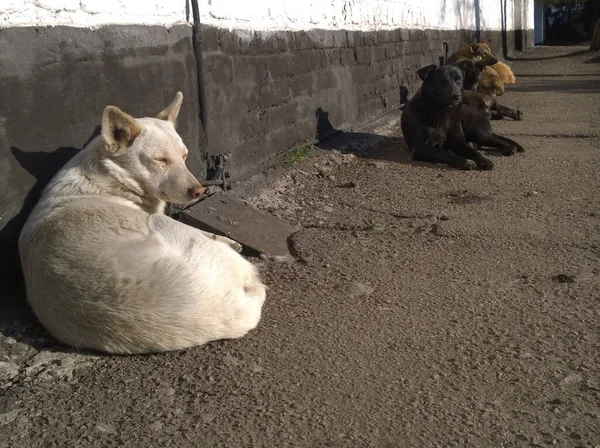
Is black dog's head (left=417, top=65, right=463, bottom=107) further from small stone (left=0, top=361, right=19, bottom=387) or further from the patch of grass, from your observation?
small stone (left=0, top=361, right=19, bottom=387)

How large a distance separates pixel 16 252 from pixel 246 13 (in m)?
3.19

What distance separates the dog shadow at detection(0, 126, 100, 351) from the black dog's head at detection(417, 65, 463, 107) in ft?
14.9

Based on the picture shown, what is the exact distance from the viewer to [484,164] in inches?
274

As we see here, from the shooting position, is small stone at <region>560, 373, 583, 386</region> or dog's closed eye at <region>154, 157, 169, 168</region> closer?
small stone at <region>560, 373, 583, 386</region>

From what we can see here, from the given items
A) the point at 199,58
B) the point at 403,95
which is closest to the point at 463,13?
the point at 403,95

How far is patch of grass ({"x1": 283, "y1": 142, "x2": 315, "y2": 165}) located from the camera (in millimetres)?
6891

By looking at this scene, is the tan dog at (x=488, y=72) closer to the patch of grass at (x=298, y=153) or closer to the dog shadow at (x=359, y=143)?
the dog shadow at (x=359, y=143)

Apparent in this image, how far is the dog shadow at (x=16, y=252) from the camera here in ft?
11.5

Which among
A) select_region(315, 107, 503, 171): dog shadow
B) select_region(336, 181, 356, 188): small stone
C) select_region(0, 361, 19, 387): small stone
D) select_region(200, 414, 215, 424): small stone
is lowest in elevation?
select_region(200, 414, 215, 424): small stone

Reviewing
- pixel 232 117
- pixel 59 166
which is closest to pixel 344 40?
pixel 232 117

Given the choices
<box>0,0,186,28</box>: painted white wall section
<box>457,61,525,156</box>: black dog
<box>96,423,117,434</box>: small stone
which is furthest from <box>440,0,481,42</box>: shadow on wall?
<box>96,423,117,434</box>: small stone

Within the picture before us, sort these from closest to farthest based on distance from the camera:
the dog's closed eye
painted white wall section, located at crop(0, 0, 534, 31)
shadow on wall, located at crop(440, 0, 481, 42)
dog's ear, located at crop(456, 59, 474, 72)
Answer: painted white wall section, located at crop(0, 0, 534, 31), the dog's closed eye, dog's ear, located at crop(456, 59, 474, 72), shadow on wall, located at crop(440, 0, 481, 42)

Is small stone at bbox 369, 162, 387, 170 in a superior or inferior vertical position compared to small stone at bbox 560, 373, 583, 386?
superior

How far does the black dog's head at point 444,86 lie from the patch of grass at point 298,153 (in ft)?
4.62
